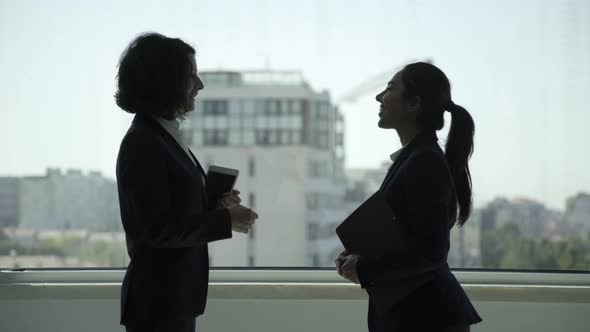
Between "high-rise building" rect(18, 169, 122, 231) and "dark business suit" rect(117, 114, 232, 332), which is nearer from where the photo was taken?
"dark business suit" rect(117, 114, 232, 332)

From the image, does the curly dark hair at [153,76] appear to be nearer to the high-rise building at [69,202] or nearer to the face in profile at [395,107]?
the face in profile at [395,107]

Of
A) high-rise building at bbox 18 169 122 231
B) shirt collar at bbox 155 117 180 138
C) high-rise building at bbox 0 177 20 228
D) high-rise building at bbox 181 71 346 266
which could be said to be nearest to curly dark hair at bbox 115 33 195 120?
shirt collar at bbox 155 117 180 138

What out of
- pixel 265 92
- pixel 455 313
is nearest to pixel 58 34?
pixel 265 92

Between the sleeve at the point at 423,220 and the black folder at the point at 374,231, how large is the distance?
2 cm

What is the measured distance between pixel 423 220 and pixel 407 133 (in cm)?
29

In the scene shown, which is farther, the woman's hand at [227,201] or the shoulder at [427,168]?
the woman's hand at [227,201]

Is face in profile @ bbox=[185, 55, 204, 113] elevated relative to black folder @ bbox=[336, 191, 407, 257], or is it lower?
elevated

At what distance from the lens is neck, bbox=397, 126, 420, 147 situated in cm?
151

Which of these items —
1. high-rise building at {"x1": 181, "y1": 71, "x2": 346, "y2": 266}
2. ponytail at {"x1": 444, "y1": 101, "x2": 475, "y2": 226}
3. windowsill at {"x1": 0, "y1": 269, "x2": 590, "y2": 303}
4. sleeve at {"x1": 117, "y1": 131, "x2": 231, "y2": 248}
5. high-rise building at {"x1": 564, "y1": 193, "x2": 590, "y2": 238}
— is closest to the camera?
sleeve at {"x1": 117, "y1": 131, "x2": 231, "y2": 248}

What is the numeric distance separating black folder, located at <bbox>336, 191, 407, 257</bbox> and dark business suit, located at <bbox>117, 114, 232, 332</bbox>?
11.4 inches

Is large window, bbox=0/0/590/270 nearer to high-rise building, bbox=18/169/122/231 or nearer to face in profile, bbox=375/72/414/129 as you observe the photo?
high-rise building, bbox=18/169/122/231

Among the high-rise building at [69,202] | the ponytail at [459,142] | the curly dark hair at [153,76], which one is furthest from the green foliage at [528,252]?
the curly dark hair at [153,76]

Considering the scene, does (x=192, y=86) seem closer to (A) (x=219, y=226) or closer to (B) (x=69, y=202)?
(A) (x=219, y=226)

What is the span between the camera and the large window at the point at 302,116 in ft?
9.64
